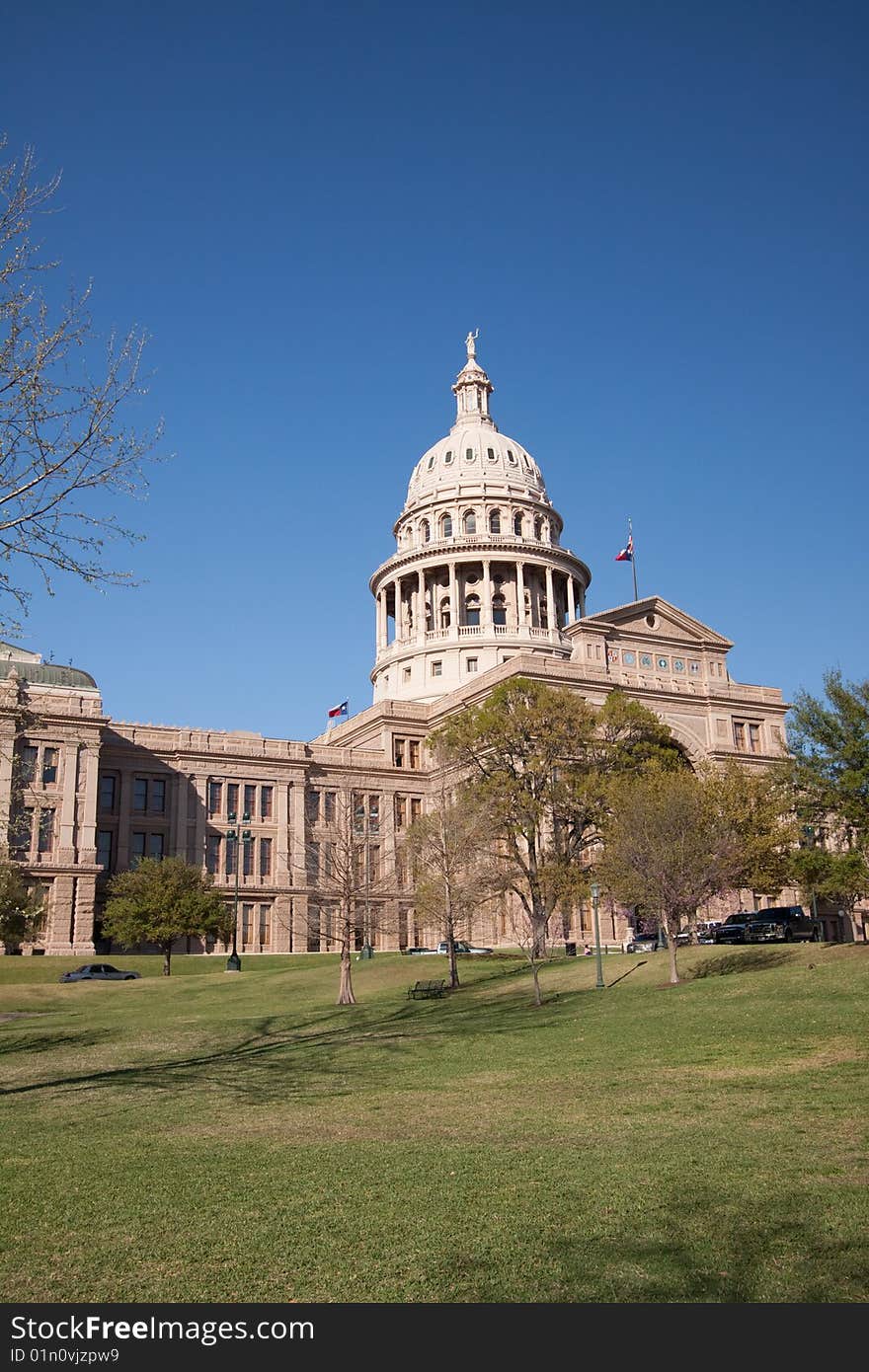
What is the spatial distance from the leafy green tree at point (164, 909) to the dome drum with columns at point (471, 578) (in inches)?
1679

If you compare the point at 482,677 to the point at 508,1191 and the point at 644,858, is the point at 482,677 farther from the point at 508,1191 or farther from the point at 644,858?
the point at 508,1191

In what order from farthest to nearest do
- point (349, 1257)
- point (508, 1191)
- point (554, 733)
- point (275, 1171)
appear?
point (554, 733) → point (275, 1171) → point (508, 1191) → point (349, 1257)

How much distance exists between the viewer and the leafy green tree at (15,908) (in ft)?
134

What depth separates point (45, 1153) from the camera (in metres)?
14.4

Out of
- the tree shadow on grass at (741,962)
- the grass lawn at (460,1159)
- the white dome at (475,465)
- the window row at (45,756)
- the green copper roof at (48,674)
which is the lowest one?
the grass lawn at (460,1159)

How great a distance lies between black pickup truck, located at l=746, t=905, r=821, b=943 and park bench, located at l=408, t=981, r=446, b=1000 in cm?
1647

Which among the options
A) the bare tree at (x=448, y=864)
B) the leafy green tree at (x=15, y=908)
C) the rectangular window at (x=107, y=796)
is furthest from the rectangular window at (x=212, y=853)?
the bare tree at (x=448, y=864)

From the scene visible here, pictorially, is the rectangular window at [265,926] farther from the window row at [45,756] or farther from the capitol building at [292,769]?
the window row at [45,756]

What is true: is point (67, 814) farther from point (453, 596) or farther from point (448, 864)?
point (453, 596)

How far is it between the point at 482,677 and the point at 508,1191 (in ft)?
234

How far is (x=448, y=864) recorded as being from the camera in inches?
1852

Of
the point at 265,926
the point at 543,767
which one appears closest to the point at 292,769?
the point at 265,926

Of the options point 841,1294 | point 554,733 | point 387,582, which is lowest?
point 841,1294
